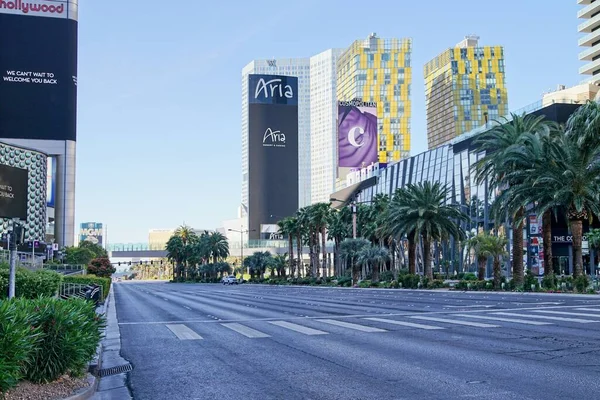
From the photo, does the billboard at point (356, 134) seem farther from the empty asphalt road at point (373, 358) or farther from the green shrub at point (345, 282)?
the empty asphalt road at point (373, 358)

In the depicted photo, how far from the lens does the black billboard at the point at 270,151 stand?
18538 cm

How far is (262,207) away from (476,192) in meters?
109

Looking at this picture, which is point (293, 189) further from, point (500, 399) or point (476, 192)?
point (500, 399)

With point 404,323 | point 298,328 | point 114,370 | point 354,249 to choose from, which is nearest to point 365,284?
point 354,249

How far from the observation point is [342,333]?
18.2 meters

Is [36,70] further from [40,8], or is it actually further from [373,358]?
[373,358]

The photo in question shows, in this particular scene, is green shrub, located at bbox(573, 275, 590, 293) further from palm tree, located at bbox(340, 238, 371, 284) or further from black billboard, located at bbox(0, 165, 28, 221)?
black billboard, located at bbox(0, 165, 28, 221)

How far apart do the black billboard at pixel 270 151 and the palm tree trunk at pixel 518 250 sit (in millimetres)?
139978

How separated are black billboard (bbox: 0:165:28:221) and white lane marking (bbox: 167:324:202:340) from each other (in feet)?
66.0

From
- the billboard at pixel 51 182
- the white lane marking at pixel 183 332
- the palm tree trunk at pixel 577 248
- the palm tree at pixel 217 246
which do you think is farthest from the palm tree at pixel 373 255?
the billboard at pixel 51 182

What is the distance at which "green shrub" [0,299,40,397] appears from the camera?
7645mm

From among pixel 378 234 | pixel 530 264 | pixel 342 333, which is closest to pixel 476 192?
pixel 530 264

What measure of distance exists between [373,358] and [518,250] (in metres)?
35.7

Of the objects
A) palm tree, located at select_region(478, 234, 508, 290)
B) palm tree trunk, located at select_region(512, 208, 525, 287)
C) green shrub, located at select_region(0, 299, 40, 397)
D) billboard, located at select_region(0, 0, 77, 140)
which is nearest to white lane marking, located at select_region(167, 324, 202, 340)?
green shrub, located at select_region(0, 299, 40, 397)
